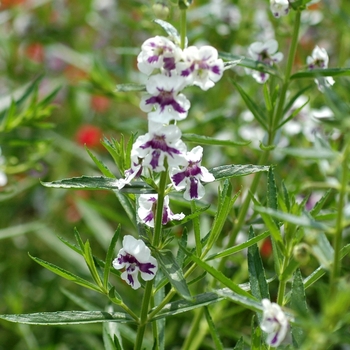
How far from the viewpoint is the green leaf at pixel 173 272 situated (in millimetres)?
913

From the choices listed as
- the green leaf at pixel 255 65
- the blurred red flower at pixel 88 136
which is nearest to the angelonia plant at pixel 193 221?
the green leaf at pixel 255 65

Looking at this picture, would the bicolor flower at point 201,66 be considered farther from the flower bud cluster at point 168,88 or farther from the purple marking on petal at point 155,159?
the purple marking on petal at point 155,159

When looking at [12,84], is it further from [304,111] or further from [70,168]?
[304,111]

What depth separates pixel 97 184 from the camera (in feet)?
3.16

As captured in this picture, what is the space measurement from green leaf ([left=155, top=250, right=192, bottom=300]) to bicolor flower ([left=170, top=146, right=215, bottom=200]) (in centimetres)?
11

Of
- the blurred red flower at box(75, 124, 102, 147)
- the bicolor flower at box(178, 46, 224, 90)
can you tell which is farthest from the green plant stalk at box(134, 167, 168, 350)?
the blurred red flower at box(75, 124, 102, 147)

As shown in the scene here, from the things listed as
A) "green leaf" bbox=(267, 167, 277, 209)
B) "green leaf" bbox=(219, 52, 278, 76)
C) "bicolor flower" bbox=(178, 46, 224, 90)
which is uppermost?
"bicolor flower" bbox=(178, 46, 224, 90)

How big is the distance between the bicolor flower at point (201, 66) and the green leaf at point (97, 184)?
0.61 ft

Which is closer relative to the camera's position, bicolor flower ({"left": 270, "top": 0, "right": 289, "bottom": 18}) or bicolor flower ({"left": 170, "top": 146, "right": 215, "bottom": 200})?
bicolor flower ({"left": 170, "top": 146, "right": 215, "bottom": 200})

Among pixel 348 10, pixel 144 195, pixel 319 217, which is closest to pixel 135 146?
pixel 144 195

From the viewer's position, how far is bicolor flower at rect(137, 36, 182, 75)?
2.82ft

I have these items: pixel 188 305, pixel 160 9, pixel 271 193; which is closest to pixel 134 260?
pixel 188 305

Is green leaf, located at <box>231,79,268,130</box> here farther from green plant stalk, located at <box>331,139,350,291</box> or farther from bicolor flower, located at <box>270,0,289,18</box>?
green plant stalk, located at <box>331,139,350,291</box>

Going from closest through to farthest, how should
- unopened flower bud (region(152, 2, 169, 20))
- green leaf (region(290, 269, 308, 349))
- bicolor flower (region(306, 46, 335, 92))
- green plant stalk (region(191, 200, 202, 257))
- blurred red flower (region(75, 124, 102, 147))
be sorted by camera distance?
green leaf (region(290, 269, 308, 349))
green plant stalk (region(191, 200, 202, 257))
unopened flower bud (region(152, 2, 169, 20))
bicolor flower (region(306, 46, 335, 92))
blurred red flower (region(75, 124, 102, 147))
